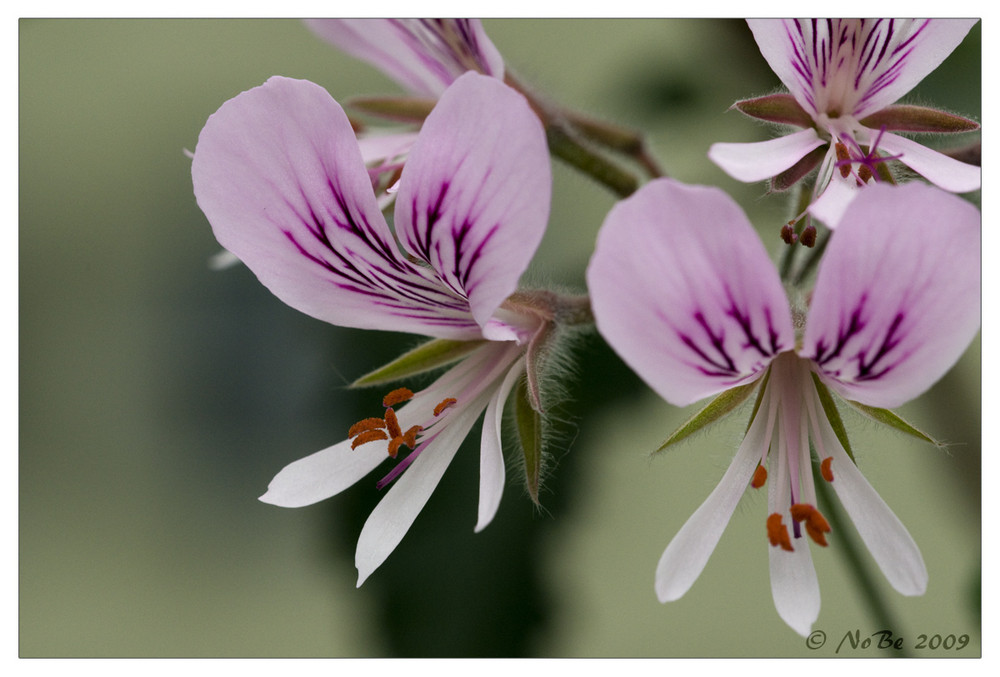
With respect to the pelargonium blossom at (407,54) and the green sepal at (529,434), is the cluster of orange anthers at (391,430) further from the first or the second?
the pelargonium blossom at (407,54)

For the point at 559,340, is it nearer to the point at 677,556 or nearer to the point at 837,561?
the point at 677,556

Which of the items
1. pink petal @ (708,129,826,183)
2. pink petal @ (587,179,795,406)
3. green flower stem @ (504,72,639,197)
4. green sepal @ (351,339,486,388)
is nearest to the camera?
pink petal @ (587,179,795,406)

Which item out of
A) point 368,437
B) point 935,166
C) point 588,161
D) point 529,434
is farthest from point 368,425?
point 935,166

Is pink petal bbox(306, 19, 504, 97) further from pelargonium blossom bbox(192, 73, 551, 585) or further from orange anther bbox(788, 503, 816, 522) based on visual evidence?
orange anther bbox(788, 503, 816, 522)

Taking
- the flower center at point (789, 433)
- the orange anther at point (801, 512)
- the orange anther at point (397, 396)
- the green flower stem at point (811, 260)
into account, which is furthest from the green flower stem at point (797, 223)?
the orange anther at point (397, 396)

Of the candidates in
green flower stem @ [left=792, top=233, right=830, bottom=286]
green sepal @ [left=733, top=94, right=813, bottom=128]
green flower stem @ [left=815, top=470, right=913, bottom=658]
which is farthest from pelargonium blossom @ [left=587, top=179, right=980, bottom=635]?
green flower stem @ [left=815, top=470, right=913, bottom=658]
